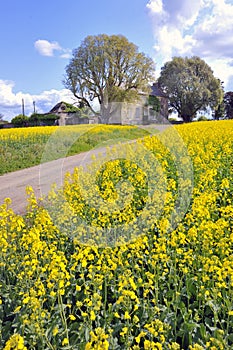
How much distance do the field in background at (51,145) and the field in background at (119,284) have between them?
8.30 m

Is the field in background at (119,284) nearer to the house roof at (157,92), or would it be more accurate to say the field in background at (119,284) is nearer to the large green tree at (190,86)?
the large green tree at (190,86)

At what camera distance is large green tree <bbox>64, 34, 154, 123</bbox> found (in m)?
39.7

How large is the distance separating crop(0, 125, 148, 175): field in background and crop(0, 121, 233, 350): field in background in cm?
830

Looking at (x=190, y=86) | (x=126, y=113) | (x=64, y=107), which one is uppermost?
(x=190, y=86)

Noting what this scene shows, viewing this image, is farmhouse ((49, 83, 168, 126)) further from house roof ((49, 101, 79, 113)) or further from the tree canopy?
the tree canopy

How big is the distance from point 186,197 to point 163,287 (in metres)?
2.22

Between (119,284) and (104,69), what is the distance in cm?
3956

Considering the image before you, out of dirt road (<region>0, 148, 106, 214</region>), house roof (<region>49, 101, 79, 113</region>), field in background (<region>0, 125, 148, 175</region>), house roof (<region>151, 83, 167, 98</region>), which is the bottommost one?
dirt road (<region>0, 148, 106, 214</region>)

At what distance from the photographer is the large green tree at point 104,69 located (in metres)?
39.7

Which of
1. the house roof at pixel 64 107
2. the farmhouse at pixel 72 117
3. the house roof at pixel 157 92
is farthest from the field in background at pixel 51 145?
the house roof at pixel 157 92

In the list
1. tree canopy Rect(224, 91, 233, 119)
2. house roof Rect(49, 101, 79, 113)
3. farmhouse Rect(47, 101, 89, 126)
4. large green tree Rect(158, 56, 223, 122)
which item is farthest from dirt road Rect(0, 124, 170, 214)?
tree canopy Rect(224, 91, 233, 119)

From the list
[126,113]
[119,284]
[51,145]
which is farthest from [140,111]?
[119,284]

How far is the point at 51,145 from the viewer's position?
53.1 feet

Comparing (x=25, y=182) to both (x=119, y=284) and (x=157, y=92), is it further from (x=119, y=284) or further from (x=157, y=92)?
(x=157, y=92)
